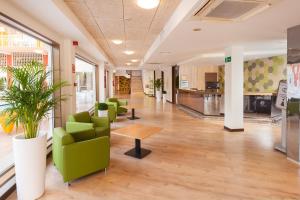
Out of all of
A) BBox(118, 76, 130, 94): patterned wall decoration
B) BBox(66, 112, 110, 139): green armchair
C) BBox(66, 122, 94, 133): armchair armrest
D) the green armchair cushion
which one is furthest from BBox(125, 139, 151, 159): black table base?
BBox(118, 76, 130, 94): patterned wall decoration

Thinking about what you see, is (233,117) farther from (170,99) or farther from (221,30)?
(170,99)

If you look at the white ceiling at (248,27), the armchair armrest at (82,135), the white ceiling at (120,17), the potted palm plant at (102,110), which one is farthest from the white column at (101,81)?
the armchair armrest at (82,135)

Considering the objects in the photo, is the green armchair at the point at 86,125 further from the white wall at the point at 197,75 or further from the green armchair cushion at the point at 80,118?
the white wall at the point at 197,75

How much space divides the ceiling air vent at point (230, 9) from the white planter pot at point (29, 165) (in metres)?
2.97

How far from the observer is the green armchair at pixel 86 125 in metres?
4.05

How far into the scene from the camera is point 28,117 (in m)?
2.62

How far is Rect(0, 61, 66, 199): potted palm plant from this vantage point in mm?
2531

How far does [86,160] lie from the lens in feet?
10.4

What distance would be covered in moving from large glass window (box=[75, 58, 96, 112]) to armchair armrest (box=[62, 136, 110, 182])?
26.3ft

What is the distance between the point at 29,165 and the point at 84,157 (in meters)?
0.75

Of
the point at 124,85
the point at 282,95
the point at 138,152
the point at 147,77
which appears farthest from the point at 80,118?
the point at 124,85

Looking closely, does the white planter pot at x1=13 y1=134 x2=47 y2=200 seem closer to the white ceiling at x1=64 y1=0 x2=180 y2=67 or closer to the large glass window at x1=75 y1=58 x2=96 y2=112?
the white ceiling at x1=64 y1=0 x2=180 y2=67

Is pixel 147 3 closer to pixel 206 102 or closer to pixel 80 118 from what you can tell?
pixel 80 118

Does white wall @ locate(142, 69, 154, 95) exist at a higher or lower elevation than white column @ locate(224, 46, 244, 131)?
higher
